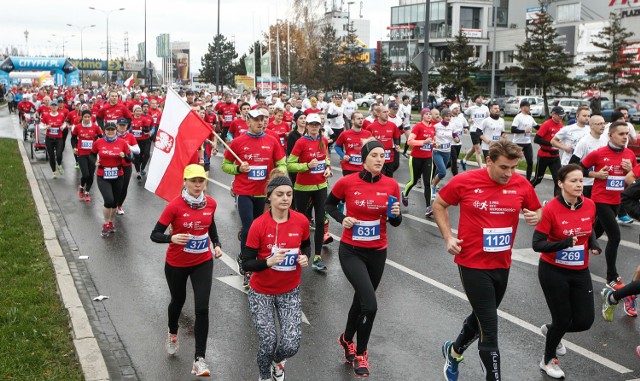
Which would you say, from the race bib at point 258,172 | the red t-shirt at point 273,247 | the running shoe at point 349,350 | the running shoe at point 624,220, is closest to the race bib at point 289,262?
the red t-shirt at point 273,247

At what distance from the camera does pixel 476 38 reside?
79.9 m

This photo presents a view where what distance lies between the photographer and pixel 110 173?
472 inches

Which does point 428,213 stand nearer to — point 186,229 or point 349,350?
point 349,350

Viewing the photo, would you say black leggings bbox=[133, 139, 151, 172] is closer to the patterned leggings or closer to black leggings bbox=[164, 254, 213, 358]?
black leggings bbox=[164, 254, 213, 358]

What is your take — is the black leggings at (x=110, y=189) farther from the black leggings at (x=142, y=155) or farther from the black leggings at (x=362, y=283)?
the black leggings at (x=362, y=283)

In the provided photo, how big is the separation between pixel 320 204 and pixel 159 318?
2961 mm

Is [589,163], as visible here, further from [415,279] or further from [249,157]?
[249,157]

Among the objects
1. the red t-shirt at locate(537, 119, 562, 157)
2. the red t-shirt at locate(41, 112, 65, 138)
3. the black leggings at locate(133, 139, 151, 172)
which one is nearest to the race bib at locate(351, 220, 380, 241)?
the red t-shirt at locate(537, 119, 562, 157)

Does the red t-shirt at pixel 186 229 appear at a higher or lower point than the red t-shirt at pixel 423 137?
lower

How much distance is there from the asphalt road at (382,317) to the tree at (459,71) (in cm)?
3643

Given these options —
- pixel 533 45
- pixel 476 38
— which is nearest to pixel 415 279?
pixel 533 45

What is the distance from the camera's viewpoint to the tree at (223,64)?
293 ft

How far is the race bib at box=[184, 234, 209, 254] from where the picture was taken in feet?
20.8

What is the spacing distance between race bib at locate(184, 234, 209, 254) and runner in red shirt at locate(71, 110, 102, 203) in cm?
930
